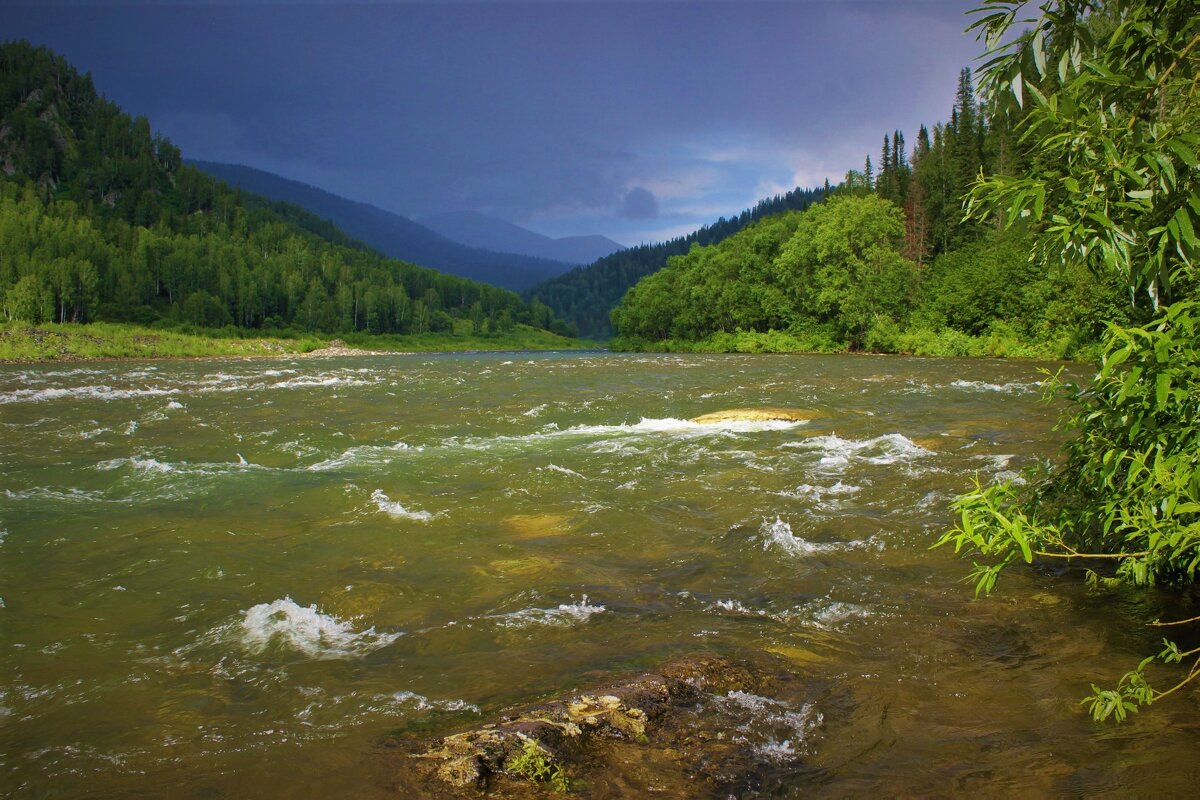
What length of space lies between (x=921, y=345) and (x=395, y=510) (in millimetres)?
53496

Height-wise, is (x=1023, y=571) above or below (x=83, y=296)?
below

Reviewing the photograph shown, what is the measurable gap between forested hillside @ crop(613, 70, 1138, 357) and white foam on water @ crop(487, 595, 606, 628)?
103ft

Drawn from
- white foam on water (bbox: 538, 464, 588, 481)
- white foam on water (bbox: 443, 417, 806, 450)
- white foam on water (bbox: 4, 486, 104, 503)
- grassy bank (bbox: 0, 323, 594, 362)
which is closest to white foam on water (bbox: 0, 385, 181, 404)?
white foam on water (bbox: 4, 486, 104, 503)

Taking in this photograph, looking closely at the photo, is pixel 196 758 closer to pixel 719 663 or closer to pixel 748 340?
pixel 719 663

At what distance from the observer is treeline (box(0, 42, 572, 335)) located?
101m

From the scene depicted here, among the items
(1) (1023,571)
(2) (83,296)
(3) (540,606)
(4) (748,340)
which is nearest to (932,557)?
(1) (1023,571)

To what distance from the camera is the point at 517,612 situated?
265 inches

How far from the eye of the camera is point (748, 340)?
77562 millimetres

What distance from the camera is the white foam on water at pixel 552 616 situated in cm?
644

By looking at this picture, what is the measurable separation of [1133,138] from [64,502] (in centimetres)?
1530

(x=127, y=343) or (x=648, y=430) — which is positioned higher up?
(x=127, y=343)

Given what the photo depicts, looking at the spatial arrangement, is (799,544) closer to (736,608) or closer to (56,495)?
(736,608)

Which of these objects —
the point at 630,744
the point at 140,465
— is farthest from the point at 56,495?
the point at 630,744

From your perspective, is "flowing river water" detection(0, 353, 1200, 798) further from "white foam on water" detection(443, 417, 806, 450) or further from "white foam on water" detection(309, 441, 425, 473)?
"white foam on water" detection(443, 417, 806, 450)
